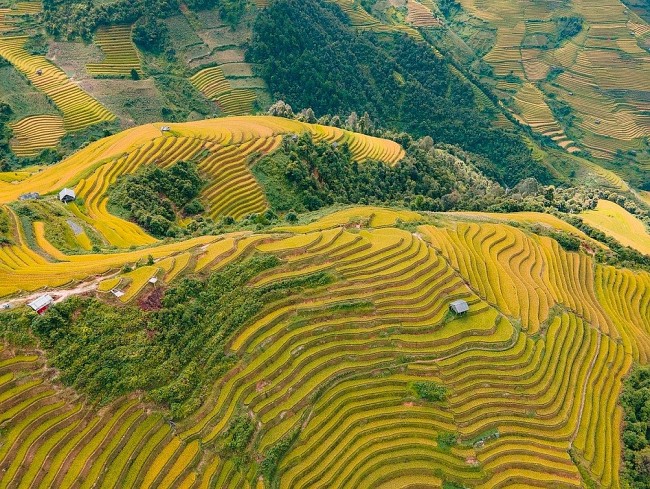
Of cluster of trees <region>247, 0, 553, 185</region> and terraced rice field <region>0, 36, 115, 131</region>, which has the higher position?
terraced rice field <region>0, 36, 115, 131</region>

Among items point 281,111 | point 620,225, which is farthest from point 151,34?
point 620,225

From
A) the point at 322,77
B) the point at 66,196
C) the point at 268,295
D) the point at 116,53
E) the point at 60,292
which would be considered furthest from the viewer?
the point at 322,77

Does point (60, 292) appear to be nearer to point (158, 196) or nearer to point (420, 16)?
point (158, 196)

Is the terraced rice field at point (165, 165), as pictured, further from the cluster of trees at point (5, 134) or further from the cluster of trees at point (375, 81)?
the cluster of trees at point (375, 81)

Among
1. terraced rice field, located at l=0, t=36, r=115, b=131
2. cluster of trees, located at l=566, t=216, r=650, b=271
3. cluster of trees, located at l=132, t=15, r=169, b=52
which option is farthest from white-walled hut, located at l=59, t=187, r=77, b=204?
cluster of trees, located at l=566, t=216, r=650, b=271

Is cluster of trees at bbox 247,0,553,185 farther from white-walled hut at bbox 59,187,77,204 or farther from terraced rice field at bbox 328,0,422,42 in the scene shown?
white-walled hut at bbox 59,187,77,204

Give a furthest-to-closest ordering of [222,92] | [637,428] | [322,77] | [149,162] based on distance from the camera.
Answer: [322,77]
[222,92]
[149,162]
[637,428]
